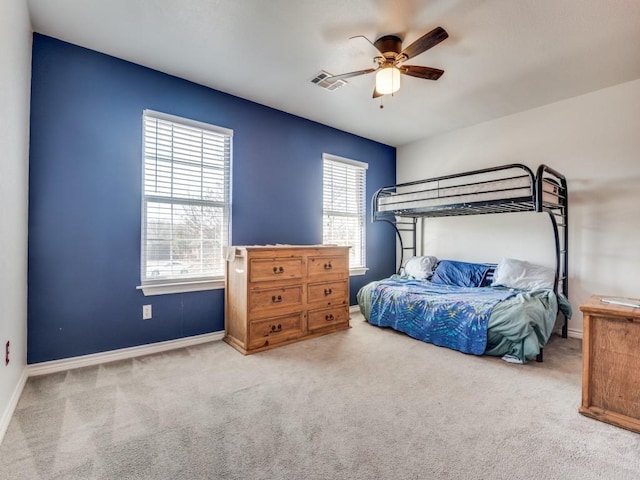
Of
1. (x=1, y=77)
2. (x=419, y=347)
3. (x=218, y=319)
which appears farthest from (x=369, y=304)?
(x=1, y=77)

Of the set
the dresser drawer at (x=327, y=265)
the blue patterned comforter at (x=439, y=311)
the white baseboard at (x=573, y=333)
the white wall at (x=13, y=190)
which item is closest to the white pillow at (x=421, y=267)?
the blue patterned comforter at (x=439, y=311)

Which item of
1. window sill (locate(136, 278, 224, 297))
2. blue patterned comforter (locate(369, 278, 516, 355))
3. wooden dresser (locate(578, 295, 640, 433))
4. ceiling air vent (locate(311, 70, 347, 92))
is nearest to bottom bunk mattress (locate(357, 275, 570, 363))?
blue patterned comforter (locate(369, 278, 516, 355))

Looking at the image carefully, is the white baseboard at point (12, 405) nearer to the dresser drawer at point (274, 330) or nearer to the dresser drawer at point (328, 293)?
the dresser drawer at point (274, 330)

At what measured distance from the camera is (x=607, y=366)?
1774 mm

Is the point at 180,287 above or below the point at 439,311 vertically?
above

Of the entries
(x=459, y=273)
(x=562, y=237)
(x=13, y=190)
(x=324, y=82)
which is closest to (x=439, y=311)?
(x=459, y=273)

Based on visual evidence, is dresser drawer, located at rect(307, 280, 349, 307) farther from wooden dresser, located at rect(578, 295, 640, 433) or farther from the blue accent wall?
wooden dresser, located at rect(578, 295, 640, 433)

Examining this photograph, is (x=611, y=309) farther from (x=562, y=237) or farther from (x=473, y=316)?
(x=562, y=237)

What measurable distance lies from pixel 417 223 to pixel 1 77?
452cm

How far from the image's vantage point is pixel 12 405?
5.97 ft

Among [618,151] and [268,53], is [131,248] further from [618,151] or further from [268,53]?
[618,151]

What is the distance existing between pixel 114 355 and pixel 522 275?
4037 millimetres

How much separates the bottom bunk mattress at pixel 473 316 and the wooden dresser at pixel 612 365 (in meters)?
0.73

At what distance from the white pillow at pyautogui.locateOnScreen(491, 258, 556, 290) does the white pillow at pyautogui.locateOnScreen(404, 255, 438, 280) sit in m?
0.79
